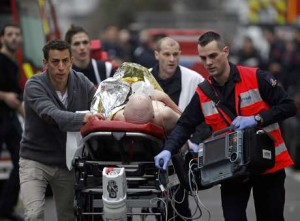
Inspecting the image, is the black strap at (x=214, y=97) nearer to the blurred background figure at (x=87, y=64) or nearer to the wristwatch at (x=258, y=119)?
the wristwatch at (x=258, y=119)

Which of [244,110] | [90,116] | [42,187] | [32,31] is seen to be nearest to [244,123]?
[244,110]

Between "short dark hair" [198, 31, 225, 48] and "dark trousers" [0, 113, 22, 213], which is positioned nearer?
"short dark hair" [198, 31, 225, 48]

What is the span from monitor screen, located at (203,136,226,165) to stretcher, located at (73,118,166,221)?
0.36 m

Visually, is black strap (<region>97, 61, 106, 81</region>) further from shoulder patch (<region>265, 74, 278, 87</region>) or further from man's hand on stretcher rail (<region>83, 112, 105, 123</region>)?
shoulder patch (<region>265, 74, 278, 87</region>)

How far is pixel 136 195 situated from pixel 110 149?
0.44 metres

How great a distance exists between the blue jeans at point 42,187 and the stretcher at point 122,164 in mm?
554

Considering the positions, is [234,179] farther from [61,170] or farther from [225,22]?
[225,22]

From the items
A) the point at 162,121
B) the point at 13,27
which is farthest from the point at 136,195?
the point at 13,27

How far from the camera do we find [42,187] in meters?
8.38

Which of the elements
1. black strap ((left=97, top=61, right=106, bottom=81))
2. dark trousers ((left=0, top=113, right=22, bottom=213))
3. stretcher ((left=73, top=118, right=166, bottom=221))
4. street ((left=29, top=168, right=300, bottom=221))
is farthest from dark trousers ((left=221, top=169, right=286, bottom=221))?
dark trousers ((left=0, top=113, right=22, bottom=213))

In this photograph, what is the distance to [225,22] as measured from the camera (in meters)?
30.7

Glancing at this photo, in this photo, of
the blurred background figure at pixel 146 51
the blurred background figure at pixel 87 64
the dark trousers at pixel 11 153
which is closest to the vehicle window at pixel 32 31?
the blurred background figure at pixel 146 51

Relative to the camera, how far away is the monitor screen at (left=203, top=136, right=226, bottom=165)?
754cm

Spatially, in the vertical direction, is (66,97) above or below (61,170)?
above
